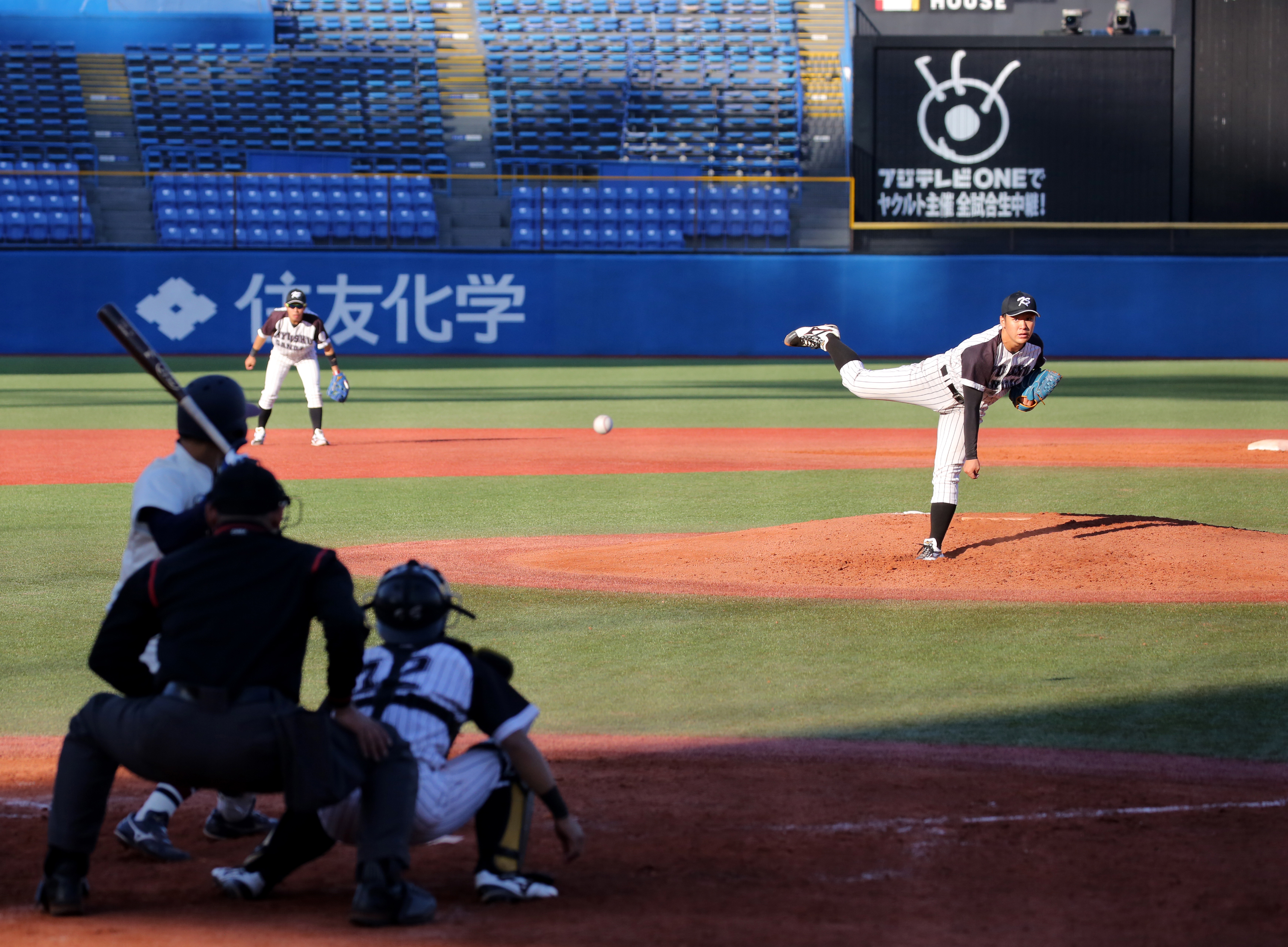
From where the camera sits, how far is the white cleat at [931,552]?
9227mm

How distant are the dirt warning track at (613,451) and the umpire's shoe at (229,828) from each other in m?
9.91

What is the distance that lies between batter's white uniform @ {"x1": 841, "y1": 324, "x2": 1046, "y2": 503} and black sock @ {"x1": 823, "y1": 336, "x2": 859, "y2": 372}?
43 millimetres

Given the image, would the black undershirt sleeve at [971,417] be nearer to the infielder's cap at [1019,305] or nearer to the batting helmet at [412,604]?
the infielder's cap at [1019,305]

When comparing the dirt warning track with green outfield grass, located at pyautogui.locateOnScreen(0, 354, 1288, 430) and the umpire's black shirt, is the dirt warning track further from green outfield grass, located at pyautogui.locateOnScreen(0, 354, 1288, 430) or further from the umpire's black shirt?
the umpire's black shirt

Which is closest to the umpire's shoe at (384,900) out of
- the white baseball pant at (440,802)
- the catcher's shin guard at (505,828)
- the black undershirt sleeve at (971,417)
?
the white baseball pant at (440,802)

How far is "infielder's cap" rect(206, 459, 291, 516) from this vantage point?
3.71 meters

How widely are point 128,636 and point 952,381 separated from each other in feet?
21.0

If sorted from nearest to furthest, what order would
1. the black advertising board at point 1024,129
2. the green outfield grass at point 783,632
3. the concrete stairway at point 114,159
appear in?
Answer: the green outfield grass at point 783,632
the black advertising board at point 1024,129
the concrete stairway at point 114,159

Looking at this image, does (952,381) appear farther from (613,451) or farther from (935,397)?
(613,451)

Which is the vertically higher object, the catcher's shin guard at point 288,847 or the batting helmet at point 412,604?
the batting helmet at point 412,604

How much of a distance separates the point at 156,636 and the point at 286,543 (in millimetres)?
755

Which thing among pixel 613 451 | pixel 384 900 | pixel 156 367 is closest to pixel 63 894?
pixel 384 900

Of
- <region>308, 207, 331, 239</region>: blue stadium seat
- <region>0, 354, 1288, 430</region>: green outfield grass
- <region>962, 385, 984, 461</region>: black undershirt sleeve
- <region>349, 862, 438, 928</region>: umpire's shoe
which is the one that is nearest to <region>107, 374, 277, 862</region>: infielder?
<region>349, 862, 438, 928</region>: umpire's shoe

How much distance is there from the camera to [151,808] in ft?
14.3
